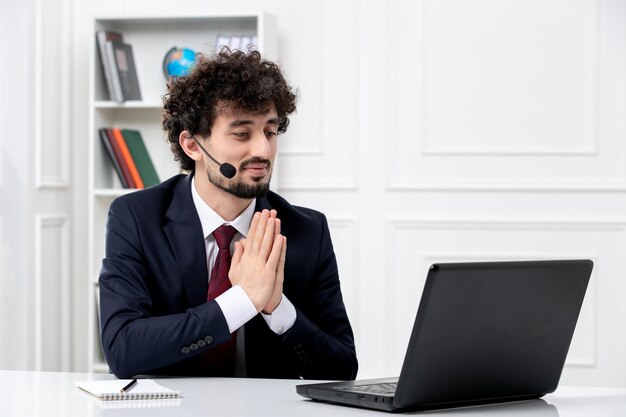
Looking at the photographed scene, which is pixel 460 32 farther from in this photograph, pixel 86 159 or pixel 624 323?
pixel 86 159

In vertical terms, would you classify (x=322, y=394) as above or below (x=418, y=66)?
below

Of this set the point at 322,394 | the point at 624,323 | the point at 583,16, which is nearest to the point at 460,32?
the point at 583,16

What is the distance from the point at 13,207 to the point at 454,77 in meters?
2.05

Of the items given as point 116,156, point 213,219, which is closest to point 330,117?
point 116,156

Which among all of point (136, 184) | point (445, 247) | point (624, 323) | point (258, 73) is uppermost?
point (258, 73)

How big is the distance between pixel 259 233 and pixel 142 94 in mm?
2597

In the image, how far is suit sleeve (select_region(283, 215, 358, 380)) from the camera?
6.67ft

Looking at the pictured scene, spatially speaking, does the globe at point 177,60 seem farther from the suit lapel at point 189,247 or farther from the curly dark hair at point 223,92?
the suit lapel at point 189,247

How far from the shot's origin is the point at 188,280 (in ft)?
6.93

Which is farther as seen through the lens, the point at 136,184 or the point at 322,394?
the point at 136,184

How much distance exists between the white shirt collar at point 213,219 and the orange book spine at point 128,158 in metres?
2.07

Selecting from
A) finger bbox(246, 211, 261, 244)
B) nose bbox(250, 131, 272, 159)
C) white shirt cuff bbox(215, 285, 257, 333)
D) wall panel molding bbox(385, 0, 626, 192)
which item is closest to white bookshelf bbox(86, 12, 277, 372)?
wall panel molding bbox(385, 0, 626, 192)

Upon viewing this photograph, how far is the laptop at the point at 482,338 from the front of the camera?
4.54 feet

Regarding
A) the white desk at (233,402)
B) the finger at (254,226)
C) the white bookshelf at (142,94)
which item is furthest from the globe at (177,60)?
the white desk at (233,402)
